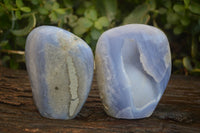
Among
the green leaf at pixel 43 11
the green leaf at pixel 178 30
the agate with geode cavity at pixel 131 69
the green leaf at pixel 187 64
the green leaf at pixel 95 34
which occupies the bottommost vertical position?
the green leaf at pixel 187 64

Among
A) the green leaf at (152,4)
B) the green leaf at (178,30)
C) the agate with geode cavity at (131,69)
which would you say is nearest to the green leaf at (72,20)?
the green leaf at (152,4)

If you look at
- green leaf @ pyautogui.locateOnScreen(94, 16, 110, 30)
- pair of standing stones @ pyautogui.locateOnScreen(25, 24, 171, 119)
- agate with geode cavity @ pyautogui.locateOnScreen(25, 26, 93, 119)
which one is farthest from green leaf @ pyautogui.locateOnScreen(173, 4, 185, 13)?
agate with geode cavity @ pyautogui.locateOnScreen(25, 26, 93, 119)

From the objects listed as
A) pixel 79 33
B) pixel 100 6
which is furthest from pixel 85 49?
pixel 100 6

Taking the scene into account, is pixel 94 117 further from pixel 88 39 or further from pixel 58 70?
pixel 88 39

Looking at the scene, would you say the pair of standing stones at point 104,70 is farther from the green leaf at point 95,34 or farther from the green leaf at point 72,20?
the green leaf at point 72,20

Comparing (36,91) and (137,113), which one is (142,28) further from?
(36,91)

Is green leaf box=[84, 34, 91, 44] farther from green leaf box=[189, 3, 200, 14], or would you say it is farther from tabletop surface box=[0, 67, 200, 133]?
green leaf box=[189, 3, 200, 14]

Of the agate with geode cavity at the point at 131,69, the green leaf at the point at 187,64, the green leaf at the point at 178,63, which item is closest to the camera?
the agate with geode cavity at the point at 131,69
